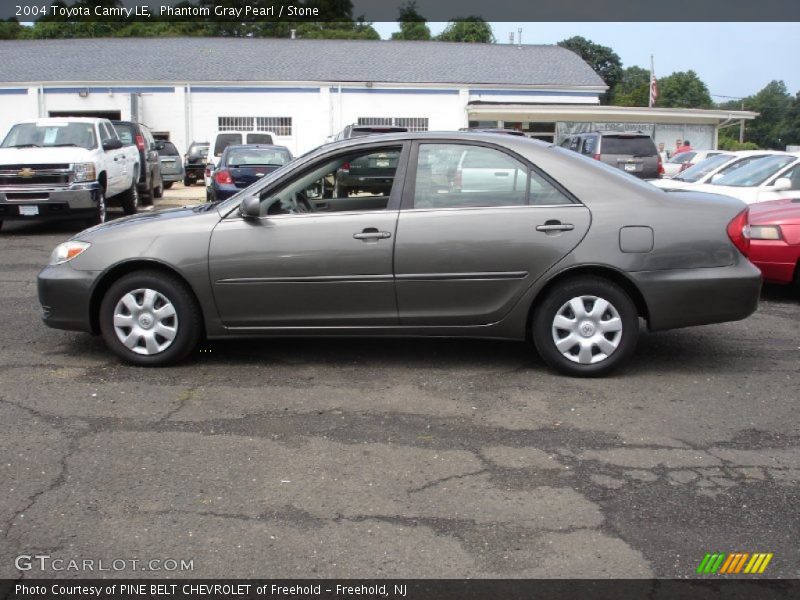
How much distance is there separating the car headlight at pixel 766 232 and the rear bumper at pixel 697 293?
2.78m

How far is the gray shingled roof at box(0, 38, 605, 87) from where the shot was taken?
1491 inches

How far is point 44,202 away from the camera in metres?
14.1

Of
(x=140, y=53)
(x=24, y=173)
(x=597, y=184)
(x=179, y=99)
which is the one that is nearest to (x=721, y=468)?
(x=597, y=184)

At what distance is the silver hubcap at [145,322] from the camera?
617 cm

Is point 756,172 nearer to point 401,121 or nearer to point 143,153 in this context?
point 143,153

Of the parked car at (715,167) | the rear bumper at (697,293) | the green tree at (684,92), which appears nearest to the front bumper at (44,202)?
the parked car at (715,167)

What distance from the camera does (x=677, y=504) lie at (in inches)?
160

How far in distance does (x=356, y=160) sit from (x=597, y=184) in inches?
66.4

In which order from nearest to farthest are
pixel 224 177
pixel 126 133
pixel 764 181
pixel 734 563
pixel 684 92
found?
1. pixel 734 563
2. pixel 764 181
3. pixel 224 177
4. pixel 126 133
5. pixel 684 92

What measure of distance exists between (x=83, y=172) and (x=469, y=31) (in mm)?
71546

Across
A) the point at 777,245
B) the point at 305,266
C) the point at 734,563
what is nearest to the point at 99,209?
the point at 305,266

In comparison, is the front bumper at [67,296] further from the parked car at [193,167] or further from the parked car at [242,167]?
the parked car at [193,167]

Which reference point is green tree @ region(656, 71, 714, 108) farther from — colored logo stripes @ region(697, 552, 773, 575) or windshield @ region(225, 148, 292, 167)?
colored logo stripes @ region(697, 552, 773, 575)

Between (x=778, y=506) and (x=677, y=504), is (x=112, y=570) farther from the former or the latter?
(x=778, y=506)
